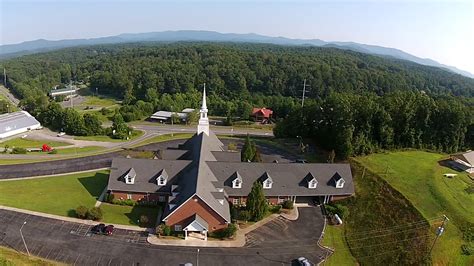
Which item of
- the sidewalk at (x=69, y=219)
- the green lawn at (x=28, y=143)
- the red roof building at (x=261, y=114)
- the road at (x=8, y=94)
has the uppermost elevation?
the sidewalk at (x=69, y=219)

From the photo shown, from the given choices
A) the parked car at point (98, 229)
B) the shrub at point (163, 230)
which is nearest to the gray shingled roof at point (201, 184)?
the shrub at point (163, 230)

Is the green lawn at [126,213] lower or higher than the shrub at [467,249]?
higher

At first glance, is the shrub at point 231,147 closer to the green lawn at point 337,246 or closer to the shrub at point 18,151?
the green lawn at point 337,246

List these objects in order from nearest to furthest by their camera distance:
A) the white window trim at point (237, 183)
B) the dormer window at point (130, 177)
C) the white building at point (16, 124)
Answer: the dormer window at point (130, 177) < the white window trim at point (237, 183) < the white building at point (16, 124)

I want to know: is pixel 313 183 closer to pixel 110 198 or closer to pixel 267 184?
pixel 267 184

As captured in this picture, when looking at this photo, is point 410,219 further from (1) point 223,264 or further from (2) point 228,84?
(2) point 228,84

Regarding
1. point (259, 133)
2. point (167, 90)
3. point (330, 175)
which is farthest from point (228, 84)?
point (330, 175)
